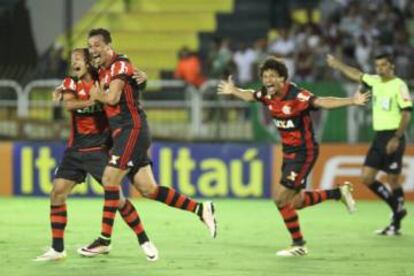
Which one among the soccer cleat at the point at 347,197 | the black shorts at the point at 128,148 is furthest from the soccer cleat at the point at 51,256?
the soccer cleat at the point at 347,197

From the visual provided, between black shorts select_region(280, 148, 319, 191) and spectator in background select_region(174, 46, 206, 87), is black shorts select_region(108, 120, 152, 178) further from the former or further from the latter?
spectator in background select_region(174, 46, 206, 87)

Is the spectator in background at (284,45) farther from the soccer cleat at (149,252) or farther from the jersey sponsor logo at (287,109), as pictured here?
the soccer cleat at (149,252)

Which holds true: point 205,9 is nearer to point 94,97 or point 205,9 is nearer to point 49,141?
point 49,141

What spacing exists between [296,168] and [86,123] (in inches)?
84.5

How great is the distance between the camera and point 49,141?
1923 cm

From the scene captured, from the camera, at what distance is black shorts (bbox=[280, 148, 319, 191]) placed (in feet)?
38.3

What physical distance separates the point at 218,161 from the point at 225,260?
7851mm

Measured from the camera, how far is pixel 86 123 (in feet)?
36.6

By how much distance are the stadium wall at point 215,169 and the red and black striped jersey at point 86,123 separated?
7.55 metres

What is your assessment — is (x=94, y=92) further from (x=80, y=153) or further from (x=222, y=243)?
(x=222, y=243)

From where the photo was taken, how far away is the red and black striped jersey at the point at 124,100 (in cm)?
1088

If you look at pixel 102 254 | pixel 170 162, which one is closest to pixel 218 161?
Result: pixel 170 162

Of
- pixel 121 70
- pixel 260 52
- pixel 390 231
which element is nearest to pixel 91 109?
pixel 121 70

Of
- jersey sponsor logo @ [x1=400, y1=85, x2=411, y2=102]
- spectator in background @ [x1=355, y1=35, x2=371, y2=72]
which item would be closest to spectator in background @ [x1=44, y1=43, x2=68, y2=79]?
spectator in background @ [x1=355, y1=35, x2=371, y2=72]
